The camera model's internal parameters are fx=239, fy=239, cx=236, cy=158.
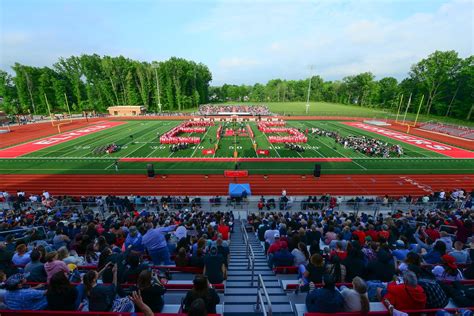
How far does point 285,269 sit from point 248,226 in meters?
6.45

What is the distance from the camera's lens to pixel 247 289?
5793 mm

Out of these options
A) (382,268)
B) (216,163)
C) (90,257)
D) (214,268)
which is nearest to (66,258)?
(90,257)

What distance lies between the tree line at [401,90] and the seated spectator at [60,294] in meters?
61.9

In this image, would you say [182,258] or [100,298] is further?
[182,258]

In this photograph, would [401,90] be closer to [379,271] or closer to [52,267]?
[379,271]

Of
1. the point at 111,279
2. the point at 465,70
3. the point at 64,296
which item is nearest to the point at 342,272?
the point at 111,279

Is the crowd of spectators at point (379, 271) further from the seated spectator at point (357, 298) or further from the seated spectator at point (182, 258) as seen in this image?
the seated spectator at point (182, 258)

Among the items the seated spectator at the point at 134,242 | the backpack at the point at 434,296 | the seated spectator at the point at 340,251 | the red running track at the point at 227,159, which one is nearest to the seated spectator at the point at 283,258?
the seated spectator at the point at 340,251

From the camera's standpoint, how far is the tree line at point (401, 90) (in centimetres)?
6200

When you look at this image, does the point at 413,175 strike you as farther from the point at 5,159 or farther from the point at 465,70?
the point at 465,70

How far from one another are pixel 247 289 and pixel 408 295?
10.9 ft

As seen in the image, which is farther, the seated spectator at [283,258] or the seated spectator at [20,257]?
the seated spectator at [283,258]

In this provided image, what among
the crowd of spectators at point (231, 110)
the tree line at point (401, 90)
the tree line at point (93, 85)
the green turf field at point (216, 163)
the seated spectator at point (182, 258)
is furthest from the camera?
the crowd of spectators at point (231, 110)

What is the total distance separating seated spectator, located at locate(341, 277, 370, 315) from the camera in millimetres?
3611
